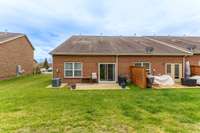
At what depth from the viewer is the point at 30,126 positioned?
6.10 meters

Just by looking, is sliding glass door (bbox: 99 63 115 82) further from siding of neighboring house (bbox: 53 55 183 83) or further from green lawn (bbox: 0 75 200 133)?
green lawn (bbox: 0 75 200 133)

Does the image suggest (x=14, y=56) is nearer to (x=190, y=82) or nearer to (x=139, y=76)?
(x=139, y=76)

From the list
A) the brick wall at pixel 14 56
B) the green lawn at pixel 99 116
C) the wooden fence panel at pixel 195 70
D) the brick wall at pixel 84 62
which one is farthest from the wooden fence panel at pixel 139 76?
the brick wall at pixel 14 56

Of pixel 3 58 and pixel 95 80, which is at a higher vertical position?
pixel 3 58

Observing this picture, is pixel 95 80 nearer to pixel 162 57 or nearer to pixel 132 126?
pixel 162 57

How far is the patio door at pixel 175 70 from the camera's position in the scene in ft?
62.1

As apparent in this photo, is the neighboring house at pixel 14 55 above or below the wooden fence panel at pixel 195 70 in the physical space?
above

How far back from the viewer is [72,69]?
1848cm

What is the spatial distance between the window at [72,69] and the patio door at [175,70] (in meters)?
8.33

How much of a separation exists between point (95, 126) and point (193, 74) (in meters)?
16.0

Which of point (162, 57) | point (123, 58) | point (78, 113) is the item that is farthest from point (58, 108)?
point (162, 57)

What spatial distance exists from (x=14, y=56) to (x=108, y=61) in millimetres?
14390

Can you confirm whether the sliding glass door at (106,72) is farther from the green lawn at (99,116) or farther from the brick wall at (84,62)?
the green lawn at (99,116)

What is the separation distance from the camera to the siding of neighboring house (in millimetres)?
18344
